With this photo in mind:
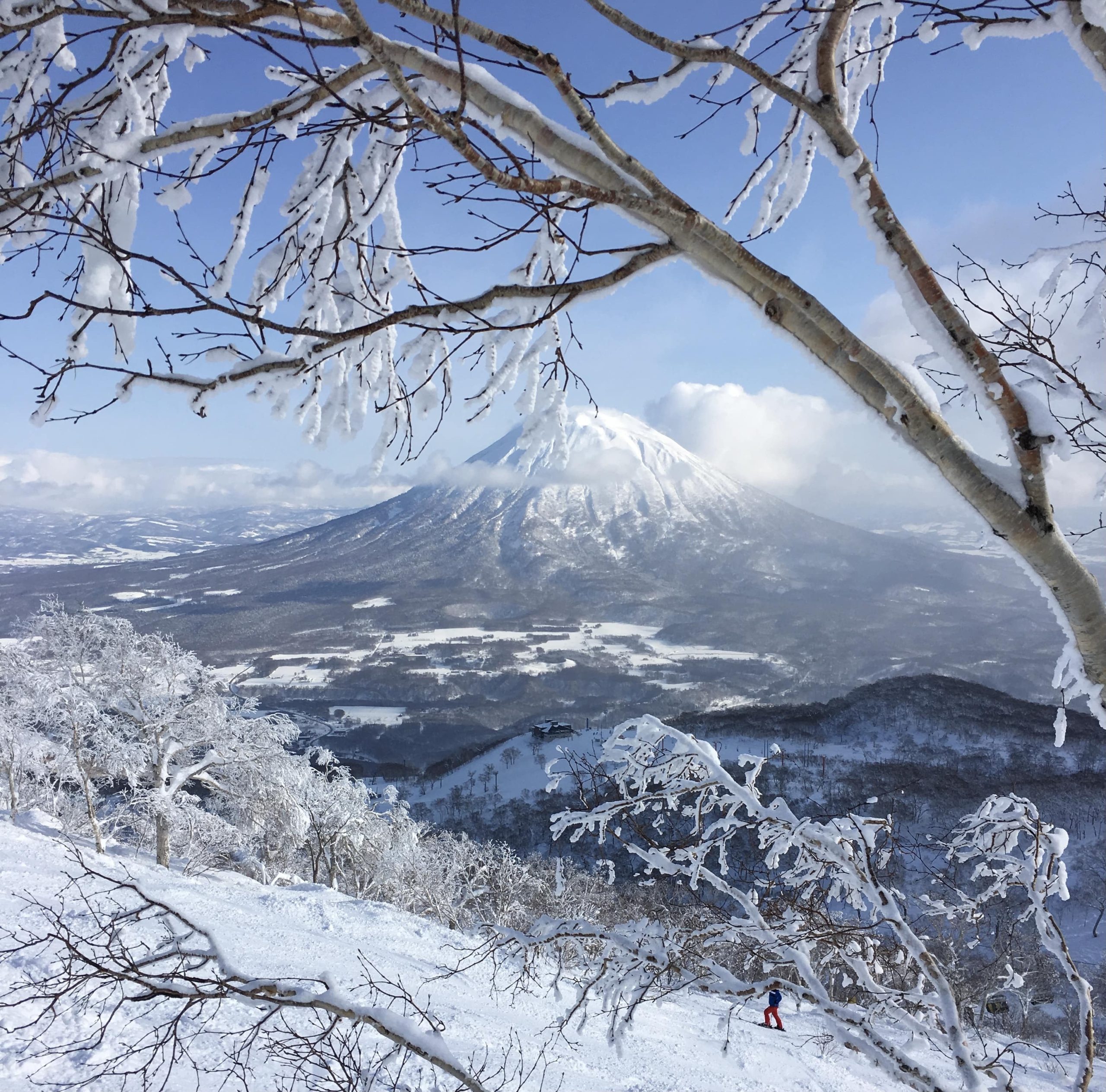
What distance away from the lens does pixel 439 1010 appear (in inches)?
297

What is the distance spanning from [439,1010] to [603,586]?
144m

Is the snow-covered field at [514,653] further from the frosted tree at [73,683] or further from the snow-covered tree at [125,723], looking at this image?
the frosted tree at [73,683]

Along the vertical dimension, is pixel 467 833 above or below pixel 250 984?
below

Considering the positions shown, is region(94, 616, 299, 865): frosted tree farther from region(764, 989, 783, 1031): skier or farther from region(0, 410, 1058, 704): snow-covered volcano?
region(0, 410, 1058, 704): snow-covered volcano

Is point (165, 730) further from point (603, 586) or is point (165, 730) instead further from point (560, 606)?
point (603, 586)

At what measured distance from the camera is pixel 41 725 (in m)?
15.6

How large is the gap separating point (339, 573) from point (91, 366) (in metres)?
158

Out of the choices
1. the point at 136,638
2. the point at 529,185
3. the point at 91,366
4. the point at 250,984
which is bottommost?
the point at 136,638

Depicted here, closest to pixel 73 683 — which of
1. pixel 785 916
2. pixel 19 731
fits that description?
pixel 19 731

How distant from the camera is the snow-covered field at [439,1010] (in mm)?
6156

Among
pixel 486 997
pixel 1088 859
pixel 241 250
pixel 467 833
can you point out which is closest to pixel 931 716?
pixel 1088 859

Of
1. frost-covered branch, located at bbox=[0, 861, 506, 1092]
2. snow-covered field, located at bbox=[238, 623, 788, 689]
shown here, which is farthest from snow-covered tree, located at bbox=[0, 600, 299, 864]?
snow-covered field, located at bbox=[238, 623, 788, 689]

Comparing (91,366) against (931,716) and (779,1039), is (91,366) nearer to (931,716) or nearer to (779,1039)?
(779,1039)

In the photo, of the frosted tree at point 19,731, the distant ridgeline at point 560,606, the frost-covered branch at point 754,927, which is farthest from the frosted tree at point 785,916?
the distant ridgeline at point 560,606
